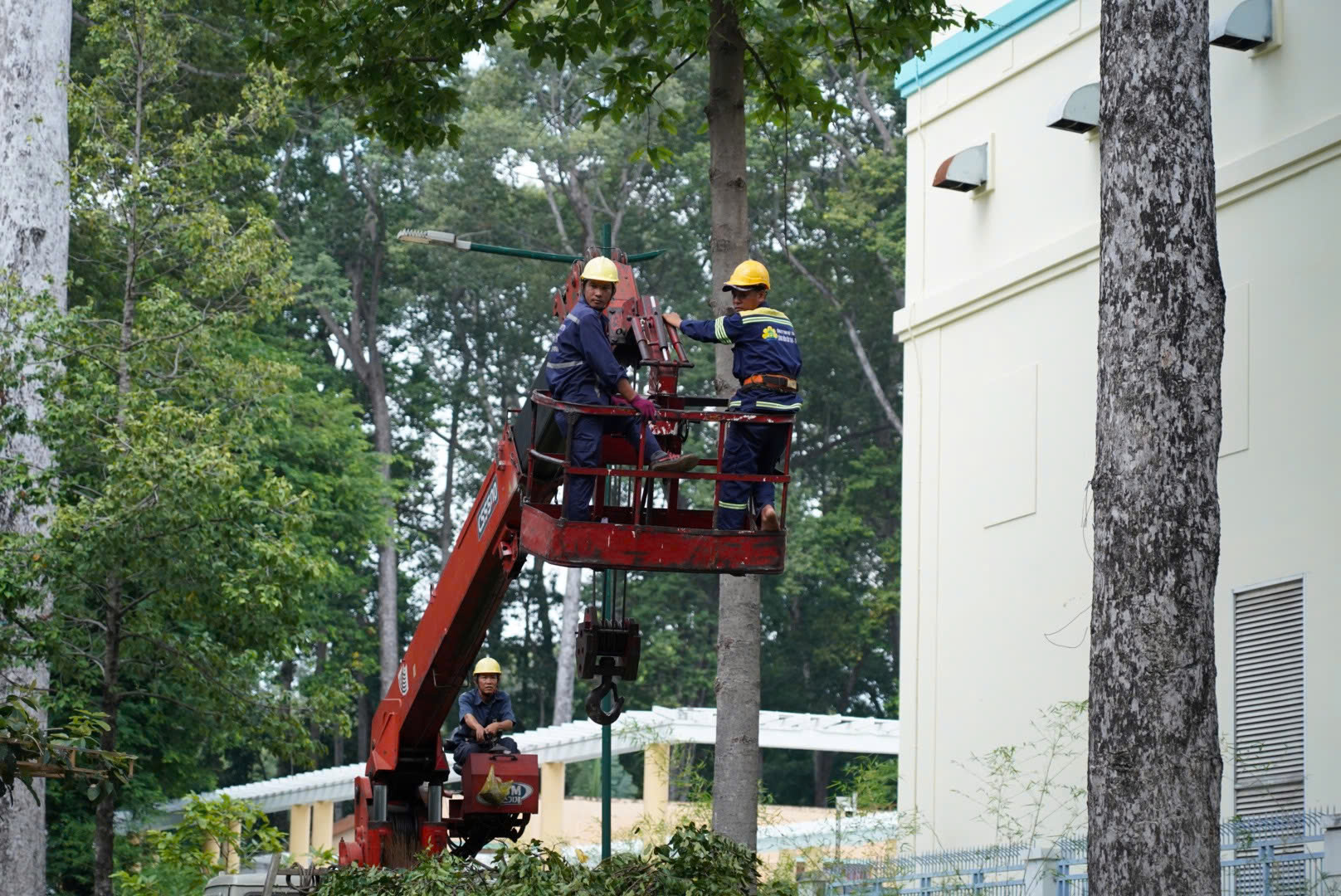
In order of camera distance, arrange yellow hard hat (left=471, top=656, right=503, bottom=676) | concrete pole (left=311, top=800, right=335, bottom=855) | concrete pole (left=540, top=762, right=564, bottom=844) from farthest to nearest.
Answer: concrete pole (left=311, top=800, right=335, bottom=855), concrete pole (left=540, top=762, right=564, bottom=844), yellow hard hat (left=471, top=656, right=503, bottom=676)

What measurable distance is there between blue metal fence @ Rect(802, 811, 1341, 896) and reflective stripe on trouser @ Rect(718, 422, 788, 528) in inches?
105

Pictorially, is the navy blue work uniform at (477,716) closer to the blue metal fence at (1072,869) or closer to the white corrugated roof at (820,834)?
the blue metal fence at (1072,869)

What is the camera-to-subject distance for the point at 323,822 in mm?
33094

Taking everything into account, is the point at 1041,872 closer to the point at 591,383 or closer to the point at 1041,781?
the point at 1041,781

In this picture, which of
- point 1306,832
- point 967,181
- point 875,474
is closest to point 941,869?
point 1306,832

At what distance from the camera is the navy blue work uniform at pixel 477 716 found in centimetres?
1236

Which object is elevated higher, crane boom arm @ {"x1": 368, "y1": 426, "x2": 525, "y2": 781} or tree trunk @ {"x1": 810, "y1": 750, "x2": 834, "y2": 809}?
crane boom arm @ {"x1": 368, "y1": 426, "x2": 525, "y2": 781}

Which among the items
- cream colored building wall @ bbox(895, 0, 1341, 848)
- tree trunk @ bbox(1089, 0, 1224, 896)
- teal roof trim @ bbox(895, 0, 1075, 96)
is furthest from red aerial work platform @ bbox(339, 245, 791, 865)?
teal roof trim @ bbox(895, 0, 1075, 96)

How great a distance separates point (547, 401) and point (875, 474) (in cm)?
3368

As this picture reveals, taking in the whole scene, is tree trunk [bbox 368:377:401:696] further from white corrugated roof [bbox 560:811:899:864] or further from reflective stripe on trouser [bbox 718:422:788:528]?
reflective stripe on trouser [bbox 718:422:788:528]

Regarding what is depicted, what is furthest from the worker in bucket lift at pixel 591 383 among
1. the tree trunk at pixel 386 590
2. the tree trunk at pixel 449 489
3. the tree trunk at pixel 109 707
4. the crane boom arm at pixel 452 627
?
the tree trunk at pixel 449 489

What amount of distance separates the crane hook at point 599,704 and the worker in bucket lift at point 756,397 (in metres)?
1.20

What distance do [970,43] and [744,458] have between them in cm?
930

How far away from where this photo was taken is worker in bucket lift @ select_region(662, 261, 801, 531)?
9695 mm
